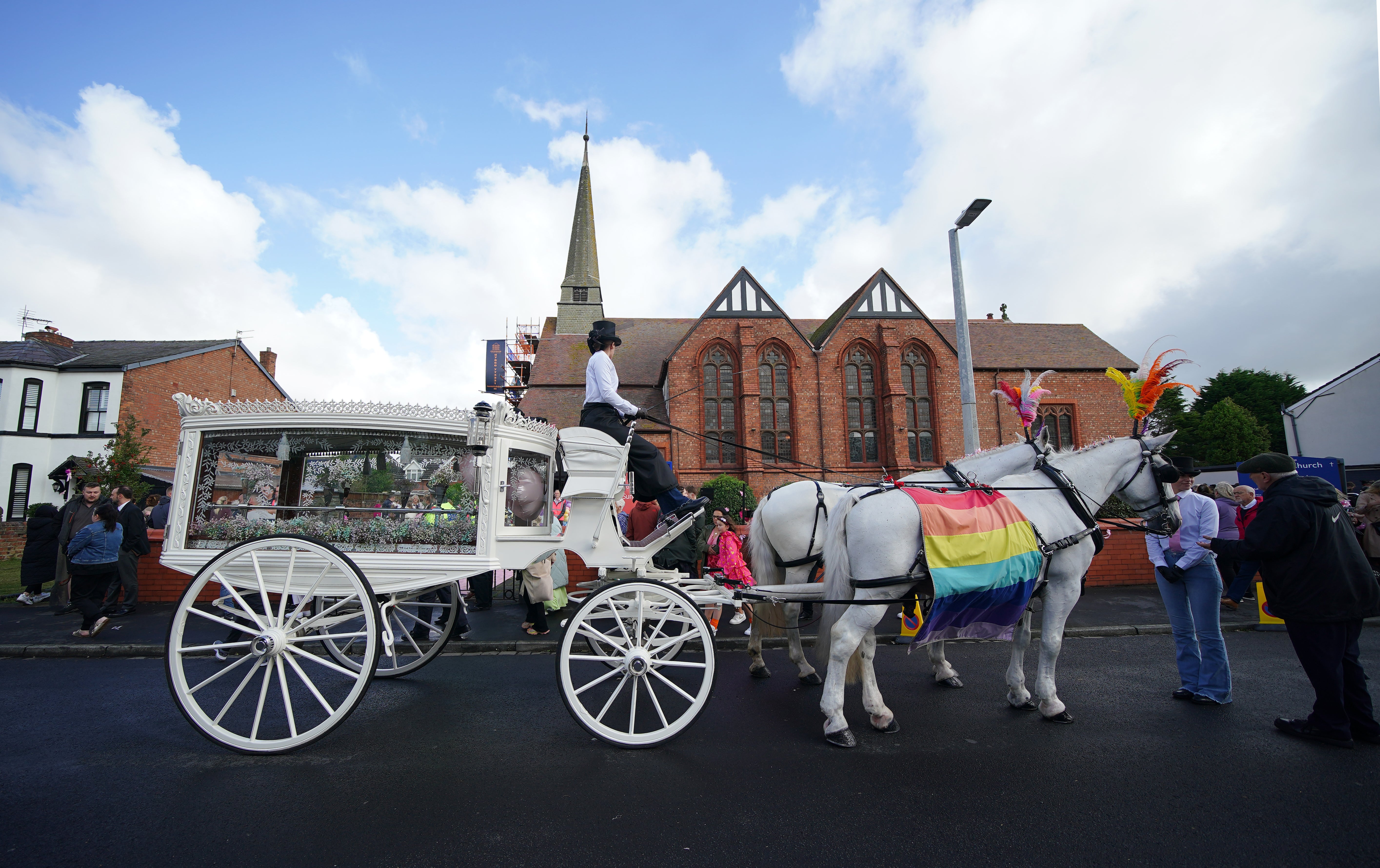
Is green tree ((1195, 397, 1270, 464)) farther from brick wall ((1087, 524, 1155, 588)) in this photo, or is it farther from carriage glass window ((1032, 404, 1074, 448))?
brick wall ((1087, 524, 1155, 588))

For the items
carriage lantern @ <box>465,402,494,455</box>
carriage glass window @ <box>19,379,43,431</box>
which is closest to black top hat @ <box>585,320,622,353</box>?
carriage lantern @ <box>465,402,494,455</box>

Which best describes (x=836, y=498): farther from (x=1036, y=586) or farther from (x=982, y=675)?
(x=982, y=675)

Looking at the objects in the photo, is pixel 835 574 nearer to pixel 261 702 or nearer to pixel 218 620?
pixel 261 702

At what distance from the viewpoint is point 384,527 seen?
4.20m

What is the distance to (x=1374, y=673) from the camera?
551cm

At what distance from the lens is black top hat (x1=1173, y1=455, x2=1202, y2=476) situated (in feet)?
16.0

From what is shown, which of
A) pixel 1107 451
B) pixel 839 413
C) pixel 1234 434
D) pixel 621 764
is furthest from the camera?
pixel 1234 434

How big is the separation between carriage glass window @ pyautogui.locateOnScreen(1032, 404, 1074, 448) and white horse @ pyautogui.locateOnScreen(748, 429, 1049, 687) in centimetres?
2616

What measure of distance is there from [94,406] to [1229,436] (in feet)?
166

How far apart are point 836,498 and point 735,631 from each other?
10.9ft

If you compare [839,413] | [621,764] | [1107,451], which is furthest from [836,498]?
[839,413]

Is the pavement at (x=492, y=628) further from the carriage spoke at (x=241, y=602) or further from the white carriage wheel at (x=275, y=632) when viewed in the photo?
the carriage spoke at (x=241, y=602)

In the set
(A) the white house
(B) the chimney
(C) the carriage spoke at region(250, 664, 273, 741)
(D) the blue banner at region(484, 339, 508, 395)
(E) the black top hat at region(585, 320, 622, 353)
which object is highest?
(D) the blue banner at region(484, 339, 508, 395)

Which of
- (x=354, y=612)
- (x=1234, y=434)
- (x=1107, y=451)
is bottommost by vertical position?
(x=354, y=612)
